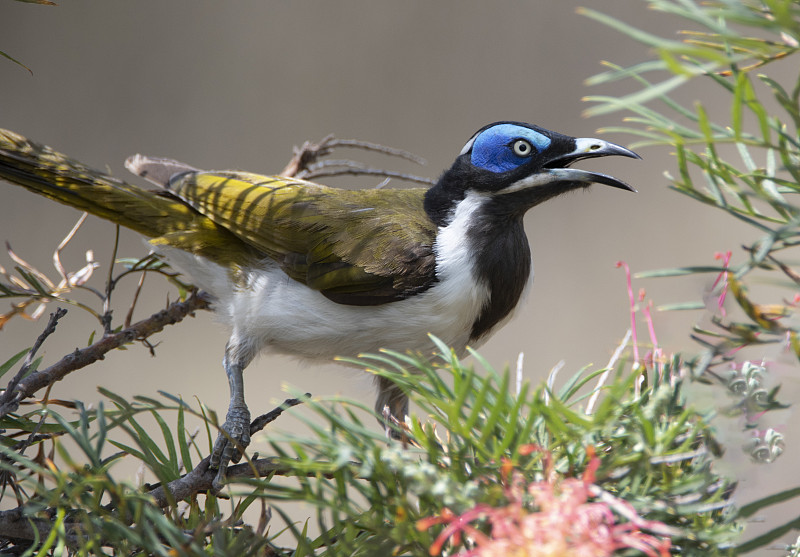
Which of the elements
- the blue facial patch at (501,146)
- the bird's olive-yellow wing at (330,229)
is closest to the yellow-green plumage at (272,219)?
the bird's olive-yellow wing at (330,229)

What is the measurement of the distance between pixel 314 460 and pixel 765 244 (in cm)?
18

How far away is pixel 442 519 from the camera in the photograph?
24 cm

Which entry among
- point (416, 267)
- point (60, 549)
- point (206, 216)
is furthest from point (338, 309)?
point (60, 549)

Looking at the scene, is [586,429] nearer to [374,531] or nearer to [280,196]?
[374,531]

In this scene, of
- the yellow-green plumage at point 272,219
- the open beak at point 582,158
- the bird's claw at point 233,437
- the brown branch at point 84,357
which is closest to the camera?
the brown branch at point 84,357

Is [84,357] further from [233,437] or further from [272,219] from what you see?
[272,219]

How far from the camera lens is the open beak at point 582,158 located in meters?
0.77

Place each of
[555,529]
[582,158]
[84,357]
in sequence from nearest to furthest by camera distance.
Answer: [555,529]
[84,357]
[582,158]

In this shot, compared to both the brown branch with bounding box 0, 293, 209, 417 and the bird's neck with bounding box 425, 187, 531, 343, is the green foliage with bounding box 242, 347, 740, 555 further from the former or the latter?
the bird's neck with bounding box 425, 187, 531, 343

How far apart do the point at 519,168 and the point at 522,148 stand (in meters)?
0.03

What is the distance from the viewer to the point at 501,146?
871 millimetres

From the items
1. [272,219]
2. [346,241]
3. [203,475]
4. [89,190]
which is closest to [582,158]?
[346,241]

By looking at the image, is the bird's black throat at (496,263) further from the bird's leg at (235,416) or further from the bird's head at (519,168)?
the bird's leg at (235,416)

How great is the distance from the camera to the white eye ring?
2.77ft
